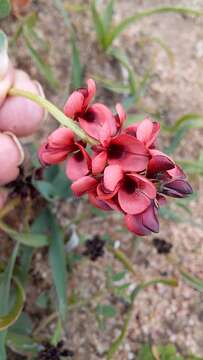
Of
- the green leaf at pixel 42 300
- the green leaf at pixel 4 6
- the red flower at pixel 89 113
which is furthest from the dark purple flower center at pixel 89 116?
the green leaf at pixel 42 300

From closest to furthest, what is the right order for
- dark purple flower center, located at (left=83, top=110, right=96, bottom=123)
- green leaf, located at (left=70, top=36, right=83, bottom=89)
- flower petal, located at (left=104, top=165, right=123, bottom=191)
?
flower petal, located at (left=104, top=165, right=123, bottom=191), dark purple flower center, located at (left=83, top=110, right=96, bottom=123), green leaf, located at (left=70, top=36, right=83, bottom=89)

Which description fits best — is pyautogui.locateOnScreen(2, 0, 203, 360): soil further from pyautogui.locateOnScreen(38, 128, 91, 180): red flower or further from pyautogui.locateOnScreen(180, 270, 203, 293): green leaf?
pyautogui.locateOnScreen(38, 128, 91, 180): red flower

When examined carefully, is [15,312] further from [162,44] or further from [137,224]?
[162,44]

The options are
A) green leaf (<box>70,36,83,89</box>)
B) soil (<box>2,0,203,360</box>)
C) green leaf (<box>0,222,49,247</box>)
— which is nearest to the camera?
green leaf (<box>0,222,49,247</box>)

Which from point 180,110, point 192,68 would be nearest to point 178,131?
point 180,110

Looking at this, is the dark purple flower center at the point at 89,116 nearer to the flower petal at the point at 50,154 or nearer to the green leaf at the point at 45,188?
the flower petal at the point at 50,154

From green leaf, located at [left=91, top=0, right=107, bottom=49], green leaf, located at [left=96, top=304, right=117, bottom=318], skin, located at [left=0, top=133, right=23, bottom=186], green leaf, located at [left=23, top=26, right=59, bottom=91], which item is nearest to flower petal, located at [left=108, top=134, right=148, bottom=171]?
skin, located at [left=0, top=133, right=23, bottom=186]
